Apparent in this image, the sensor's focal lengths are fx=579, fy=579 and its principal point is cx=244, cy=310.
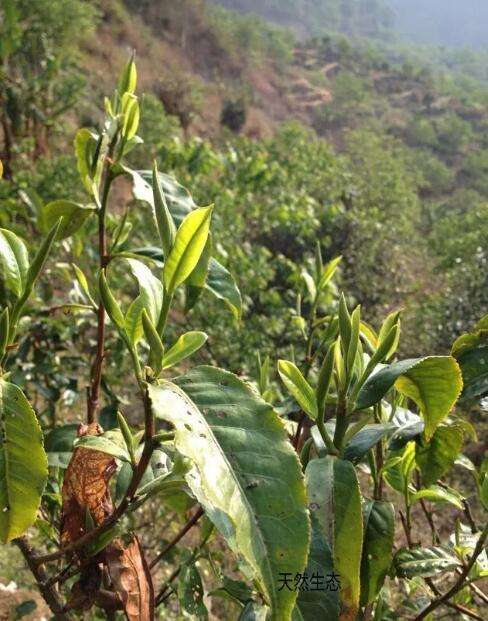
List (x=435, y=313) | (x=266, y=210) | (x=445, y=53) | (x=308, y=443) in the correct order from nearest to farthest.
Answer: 1. (x=308, y=443)
2. (x=266, y=210)
3. (x=435, y=313)
4. (x=445, y=53)

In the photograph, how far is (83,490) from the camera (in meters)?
0.52

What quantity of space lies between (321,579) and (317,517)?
46mm

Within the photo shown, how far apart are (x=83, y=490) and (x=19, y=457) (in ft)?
0.38

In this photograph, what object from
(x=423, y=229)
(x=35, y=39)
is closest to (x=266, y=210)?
(x=35, y=39)

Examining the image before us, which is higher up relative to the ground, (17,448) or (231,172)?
(17,448)

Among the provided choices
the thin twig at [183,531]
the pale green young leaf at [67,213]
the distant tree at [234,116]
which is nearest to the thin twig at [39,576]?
the thin twig at [183,531]

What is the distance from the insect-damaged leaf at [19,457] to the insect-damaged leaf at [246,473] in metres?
0.11

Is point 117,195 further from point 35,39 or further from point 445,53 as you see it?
point 445,53

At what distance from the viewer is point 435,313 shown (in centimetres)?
454

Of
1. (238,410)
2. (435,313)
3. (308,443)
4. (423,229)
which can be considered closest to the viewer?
(238,410)

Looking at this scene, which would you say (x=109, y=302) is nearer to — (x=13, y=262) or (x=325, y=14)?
(x=13, y=262)

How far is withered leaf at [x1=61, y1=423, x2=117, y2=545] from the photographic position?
517 mm

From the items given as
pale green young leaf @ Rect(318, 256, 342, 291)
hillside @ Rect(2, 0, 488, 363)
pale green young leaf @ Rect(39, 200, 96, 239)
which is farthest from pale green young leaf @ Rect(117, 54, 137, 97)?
hillside @ Rect(2, 0, 488, 363)

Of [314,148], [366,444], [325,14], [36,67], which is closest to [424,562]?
[366,444]
